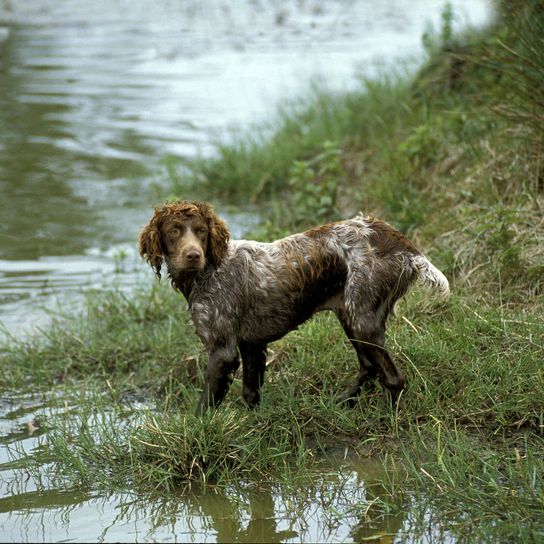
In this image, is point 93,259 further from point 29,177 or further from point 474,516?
point 474,516

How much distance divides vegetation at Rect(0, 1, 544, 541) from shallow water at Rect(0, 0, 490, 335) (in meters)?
1.36

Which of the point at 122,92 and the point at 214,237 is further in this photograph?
the point at 122,92

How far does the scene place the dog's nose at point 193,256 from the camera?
569cm

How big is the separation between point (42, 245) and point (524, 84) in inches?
189

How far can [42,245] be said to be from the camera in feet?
33.0

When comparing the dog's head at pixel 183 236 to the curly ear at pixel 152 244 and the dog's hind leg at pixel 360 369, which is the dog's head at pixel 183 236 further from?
the dog's hind leg at pixel 360 369

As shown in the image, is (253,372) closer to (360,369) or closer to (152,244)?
(360,369)

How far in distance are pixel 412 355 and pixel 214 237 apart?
4.96 feet

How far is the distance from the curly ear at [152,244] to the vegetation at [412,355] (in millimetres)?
906

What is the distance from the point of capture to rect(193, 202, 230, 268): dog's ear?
5.89 metres

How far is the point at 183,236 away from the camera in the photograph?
582 cm

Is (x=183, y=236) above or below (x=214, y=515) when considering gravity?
above

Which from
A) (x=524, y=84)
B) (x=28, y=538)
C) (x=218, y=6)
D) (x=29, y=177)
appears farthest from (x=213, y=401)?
(x=218, y=6)

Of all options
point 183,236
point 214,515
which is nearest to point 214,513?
point 214,515
